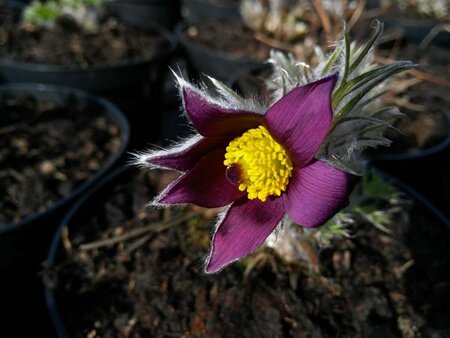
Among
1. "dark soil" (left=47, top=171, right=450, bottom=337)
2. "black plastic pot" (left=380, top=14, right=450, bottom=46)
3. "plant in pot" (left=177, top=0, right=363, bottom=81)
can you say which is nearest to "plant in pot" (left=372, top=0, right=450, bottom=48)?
"black plastic pot" (left=380, top=14, right=450, bottom=46)

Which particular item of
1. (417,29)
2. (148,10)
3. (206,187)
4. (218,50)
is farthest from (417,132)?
(148,10)

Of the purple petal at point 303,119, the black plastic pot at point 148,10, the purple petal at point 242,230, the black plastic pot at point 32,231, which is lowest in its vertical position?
the black plastic pot at point 32,231

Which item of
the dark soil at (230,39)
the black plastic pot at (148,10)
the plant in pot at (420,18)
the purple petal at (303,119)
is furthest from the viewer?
the black plastic pot at (148,10)

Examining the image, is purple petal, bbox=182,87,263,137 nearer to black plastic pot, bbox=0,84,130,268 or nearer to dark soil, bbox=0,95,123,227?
black plastic pot, bbox=0,84,130,268

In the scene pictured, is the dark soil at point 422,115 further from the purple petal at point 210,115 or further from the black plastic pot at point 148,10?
the black plastic pot at point 148,10

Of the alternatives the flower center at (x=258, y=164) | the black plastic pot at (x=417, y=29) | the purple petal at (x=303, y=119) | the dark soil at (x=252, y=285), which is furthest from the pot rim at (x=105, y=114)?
the black plastic pot at (x=417, y=29)

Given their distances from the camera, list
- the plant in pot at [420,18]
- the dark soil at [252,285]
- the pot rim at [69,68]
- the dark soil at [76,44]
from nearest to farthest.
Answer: the dark soil at [252,285]
the pot rim at [69,68]
the dark soil at [76,44]
the plant in pot at [420,18]
